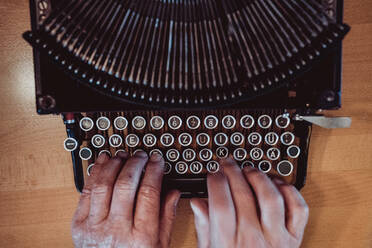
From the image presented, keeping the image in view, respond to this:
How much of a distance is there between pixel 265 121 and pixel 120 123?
511 mm

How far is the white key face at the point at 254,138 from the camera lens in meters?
0.92

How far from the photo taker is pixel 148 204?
83cm

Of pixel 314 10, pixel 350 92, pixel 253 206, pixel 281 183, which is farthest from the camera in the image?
pixel 350 92

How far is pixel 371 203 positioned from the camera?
1.09m

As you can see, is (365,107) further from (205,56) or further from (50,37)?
(50,37)

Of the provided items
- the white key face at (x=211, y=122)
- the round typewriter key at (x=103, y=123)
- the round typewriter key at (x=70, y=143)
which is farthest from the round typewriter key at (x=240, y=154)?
the round typewriter key at (x=70, y=143)

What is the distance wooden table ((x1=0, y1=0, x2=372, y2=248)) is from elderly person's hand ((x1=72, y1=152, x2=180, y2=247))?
264mm

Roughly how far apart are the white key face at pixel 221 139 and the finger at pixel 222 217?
17cm

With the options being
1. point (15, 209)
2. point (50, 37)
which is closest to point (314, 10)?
point (50, 37)

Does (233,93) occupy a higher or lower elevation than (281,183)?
higher

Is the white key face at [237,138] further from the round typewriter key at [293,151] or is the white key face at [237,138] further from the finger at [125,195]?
the finger at [125,195]

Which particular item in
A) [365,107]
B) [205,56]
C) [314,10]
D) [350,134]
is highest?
[314,10]

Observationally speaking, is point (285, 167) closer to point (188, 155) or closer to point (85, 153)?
point (188, 155)

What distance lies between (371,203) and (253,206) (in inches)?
25.4
